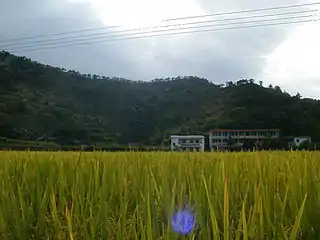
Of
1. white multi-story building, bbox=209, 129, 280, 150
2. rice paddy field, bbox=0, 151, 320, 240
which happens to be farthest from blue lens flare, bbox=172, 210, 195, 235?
white multi-story building, bbox=209, 129, 280, 150

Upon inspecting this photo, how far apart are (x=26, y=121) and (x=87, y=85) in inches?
465

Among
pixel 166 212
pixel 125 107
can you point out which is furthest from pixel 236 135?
pixel 166 212

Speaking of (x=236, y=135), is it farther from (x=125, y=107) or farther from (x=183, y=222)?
(x=183, y=222)

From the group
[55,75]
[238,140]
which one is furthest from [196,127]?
[55,75]

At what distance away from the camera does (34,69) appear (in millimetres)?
51375

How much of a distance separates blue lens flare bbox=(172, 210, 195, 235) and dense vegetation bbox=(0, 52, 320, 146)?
39.5 meters

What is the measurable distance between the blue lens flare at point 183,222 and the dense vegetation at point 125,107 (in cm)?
3953

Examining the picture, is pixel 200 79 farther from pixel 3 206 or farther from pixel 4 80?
pixel 3 206

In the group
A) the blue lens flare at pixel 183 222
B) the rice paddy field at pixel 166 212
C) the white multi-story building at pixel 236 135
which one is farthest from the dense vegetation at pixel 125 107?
the blue lens flare at pixel 183 222

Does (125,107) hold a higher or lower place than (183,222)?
higher

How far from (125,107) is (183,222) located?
51323 millimetres

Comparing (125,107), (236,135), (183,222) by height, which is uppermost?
(125,107)

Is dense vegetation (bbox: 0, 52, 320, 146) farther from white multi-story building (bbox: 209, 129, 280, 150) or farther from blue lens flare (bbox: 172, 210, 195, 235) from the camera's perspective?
blue lens flare (bbox: 172, 210, 195, 235)

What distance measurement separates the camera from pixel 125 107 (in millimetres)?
52156
